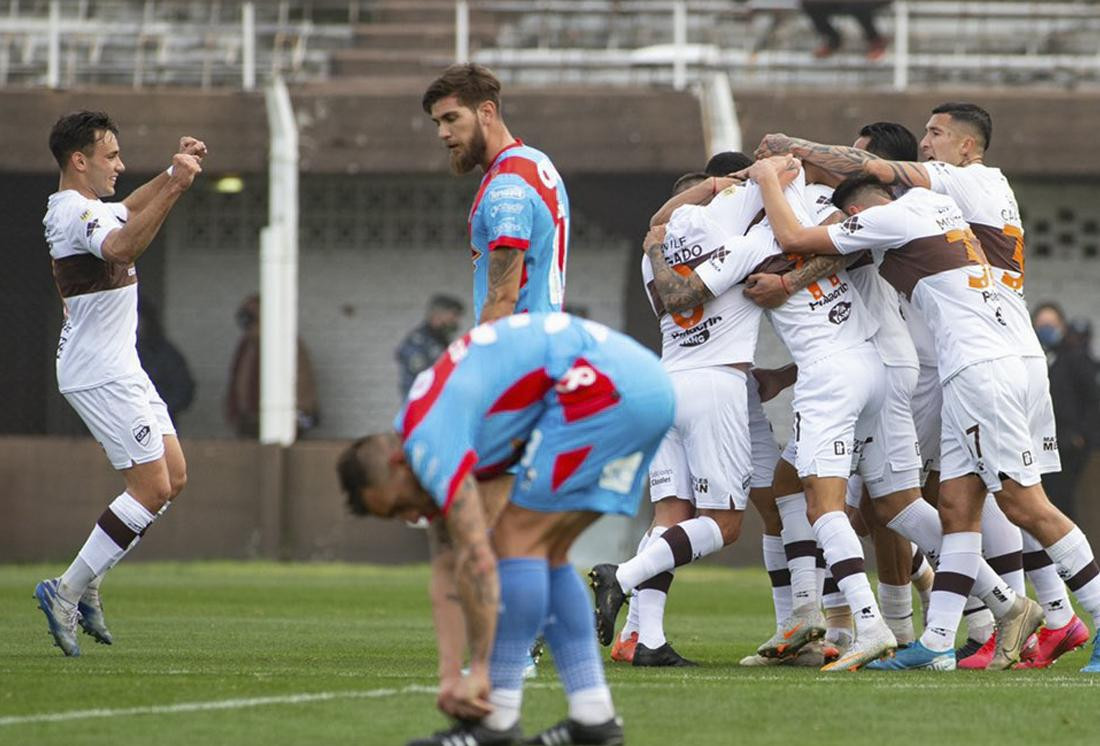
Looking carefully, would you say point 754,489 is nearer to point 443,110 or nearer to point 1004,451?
point 1004,451

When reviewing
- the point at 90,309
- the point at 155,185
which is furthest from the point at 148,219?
the point at 90,309

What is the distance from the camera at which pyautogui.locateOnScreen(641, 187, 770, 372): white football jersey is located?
9.42 metres

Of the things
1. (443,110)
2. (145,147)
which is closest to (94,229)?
(443,110)

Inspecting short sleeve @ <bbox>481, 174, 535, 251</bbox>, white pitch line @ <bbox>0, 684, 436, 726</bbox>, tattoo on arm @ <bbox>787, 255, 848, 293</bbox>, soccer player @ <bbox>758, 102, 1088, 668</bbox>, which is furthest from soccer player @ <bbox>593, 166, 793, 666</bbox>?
white pitch line @ <bbox>0, 684, 436, 726</bbox>

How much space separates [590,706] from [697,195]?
402 centimetres

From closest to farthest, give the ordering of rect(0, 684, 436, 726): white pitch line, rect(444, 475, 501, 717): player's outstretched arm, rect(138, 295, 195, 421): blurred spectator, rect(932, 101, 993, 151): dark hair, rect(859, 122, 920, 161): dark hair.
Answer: rect(444, 475, 501, 717): player's outstretched arm, rect(0, 684, 436, 726): white pitch line, rect(932, 101, 993, 151): dark hair, rect(859, 122, 920, 161): dark hair, rect(138, 295, 195, 421): blurred spectator

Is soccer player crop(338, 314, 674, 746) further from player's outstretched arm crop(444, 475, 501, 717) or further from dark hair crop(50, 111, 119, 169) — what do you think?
dark hair crop(50, 111, 119, 169)

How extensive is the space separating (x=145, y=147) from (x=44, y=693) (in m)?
13.6

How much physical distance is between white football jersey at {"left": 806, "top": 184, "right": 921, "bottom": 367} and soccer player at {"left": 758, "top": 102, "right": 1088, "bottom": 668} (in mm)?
167

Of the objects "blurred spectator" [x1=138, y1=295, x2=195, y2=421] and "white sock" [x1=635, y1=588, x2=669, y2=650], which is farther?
"blurred spectator" [x1=138, y1=295, x2=195, y2=421]

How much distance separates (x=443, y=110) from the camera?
26.7 feet

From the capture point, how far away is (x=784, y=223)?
9227 millimetres

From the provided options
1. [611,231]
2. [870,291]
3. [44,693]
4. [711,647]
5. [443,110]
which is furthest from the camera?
[611,231]

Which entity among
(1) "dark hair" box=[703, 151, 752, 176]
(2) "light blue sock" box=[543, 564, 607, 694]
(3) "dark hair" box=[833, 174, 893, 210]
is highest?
(1) "dark hair" box=[703, 151, 752, 176]
